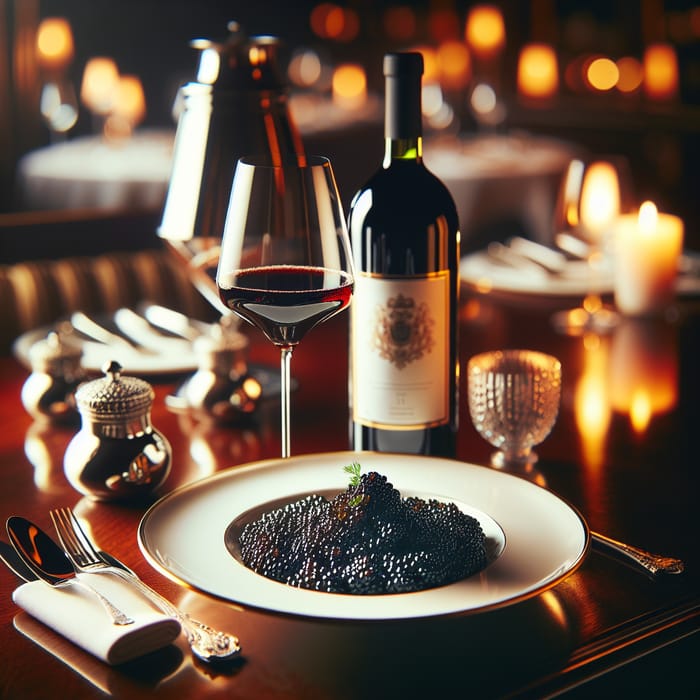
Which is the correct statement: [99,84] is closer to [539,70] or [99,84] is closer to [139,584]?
[539,70]

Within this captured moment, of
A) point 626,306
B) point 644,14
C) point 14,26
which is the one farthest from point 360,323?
point 644,14

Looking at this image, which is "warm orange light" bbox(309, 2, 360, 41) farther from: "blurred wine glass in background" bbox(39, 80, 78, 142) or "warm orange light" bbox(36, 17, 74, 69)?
"blurred wine glass in background" bbox(39, 80, 78, 142)

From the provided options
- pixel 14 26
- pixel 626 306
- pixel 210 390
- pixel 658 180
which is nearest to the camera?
pixel 210 390

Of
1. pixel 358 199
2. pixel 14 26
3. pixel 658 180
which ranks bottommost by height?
pixel 658 180

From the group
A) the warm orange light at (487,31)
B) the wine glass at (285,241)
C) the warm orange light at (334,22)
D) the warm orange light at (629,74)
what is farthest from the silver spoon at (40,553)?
the warm orange light at (334,22)

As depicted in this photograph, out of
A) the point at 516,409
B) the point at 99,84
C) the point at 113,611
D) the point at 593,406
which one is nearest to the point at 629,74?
the point at 99,84

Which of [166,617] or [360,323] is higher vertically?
[360,323]

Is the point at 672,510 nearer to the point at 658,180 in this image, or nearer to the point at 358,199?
the point at 358,199
